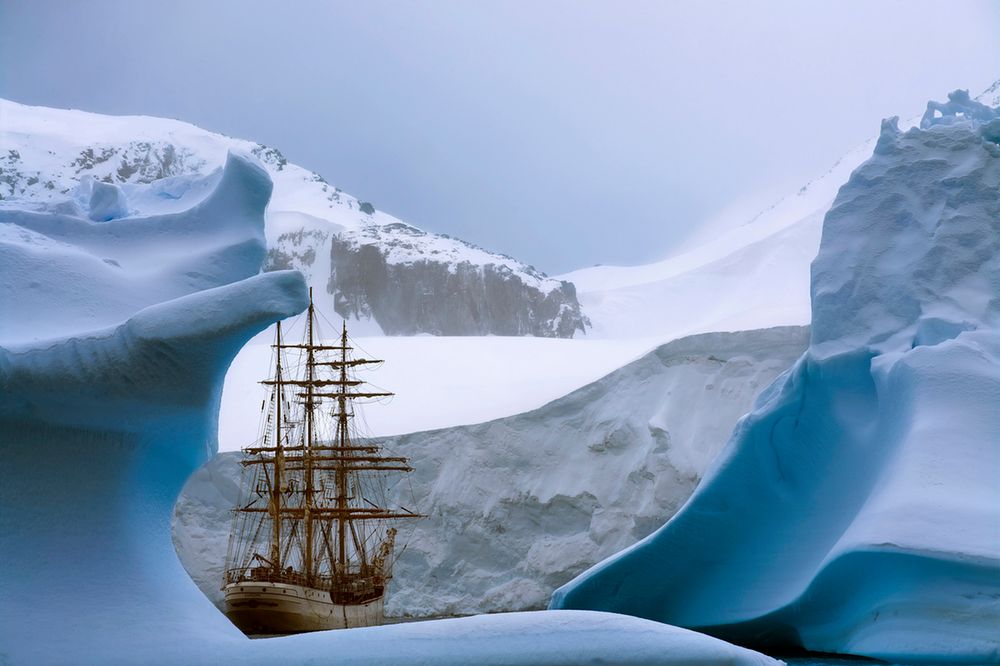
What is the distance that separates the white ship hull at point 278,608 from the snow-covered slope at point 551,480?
893 millimetres

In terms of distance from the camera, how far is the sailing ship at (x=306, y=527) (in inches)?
628

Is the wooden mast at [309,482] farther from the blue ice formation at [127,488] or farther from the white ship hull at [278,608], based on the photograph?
the blue ice formation at [127,488]

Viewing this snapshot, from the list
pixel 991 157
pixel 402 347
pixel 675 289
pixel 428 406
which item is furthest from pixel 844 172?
pixel 991 157

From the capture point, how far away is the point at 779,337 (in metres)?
16.0

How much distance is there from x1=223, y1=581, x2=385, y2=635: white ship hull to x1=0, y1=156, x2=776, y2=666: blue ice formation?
968 cm

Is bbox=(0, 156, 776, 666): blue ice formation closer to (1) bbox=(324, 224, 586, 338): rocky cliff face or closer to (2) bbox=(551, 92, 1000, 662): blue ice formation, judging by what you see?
(2) bbox=(551, 92, 1000, 662): blue ice formation

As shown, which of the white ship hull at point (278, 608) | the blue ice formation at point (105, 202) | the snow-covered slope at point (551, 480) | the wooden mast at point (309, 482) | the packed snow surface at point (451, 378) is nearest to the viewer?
the blue ice formation at point (105, 202)

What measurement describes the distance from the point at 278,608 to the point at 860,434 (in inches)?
358

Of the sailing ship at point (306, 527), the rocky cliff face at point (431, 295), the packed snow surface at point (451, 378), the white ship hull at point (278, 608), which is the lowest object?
the white ship hull at point (278, 608)

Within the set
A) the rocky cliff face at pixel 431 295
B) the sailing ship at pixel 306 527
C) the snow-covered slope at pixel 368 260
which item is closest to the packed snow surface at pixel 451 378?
the sailing ship at pixel 306 527

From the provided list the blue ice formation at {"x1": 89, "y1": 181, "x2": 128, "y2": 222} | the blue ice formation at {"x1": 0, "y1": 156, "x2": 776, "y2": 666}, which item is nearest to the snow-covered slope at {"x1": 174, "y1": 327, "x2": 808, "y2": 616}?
the blue ice formation at {"x1": 89, "y1": 181, "x2": 128, "y2": 222}

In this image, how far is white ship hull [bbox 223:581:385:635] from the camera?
1559 centimetres

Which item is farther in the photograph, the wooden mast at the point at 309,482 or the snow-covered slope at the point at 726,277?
the snow-covered slope at the point at 726,277

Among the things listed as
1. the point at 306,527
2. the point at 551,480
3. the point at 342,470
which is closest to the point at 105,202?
the point at 551,480
